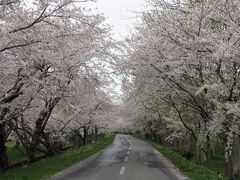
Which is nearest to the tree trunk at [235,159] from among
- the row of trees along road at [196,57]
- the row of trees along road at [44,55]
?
the row of trees along road at [196,57]

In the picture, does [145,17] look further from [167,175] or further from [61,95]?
[167,175]

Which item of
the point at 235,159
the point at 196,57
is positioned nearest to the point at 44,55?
the point at 196,57

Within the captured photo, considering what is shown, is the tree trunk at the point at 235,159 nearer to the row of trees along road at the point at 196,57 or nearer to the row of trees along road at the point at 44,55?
the row of trees along road at the point at 196,57

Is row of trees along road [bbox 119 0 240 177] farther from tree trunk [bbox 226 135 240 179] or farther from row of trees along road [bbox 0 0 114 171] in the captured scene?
row of trees along road [bbox 0 0 114 171]

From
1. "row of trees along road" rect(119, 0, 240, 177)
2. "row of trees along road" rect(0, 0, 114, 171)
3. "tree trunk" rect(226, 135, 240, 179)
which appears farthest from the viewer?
"tree trunk" rect(226, 135, 240, 179)

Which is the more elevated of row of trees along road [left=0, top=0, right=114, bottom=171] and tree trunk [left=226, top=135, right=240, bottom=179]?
row of trees along road [left=0, top=0, right=114, bottom=171]

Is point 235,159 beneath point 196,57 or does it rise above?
beneath

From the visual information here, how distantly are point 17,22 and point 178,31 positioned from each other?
644 cm

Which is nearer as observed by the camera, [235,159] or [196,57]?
[196,57]

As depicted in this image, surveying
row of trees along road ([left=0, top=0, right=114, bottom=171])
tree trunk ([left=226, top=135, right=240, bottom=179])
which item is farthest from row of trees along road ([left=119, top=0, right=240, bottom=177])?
row of trees along road ([left=0, top=0, right=114, bottom=171])

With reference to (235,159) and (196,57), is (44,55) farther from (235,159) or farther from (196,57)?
(235,159)

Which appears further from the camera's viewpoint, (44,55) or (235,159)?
(235,159)

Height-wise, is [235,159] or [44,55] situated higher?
[44,55]

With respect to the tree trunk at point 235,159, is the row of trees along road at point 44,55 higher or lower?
higher
